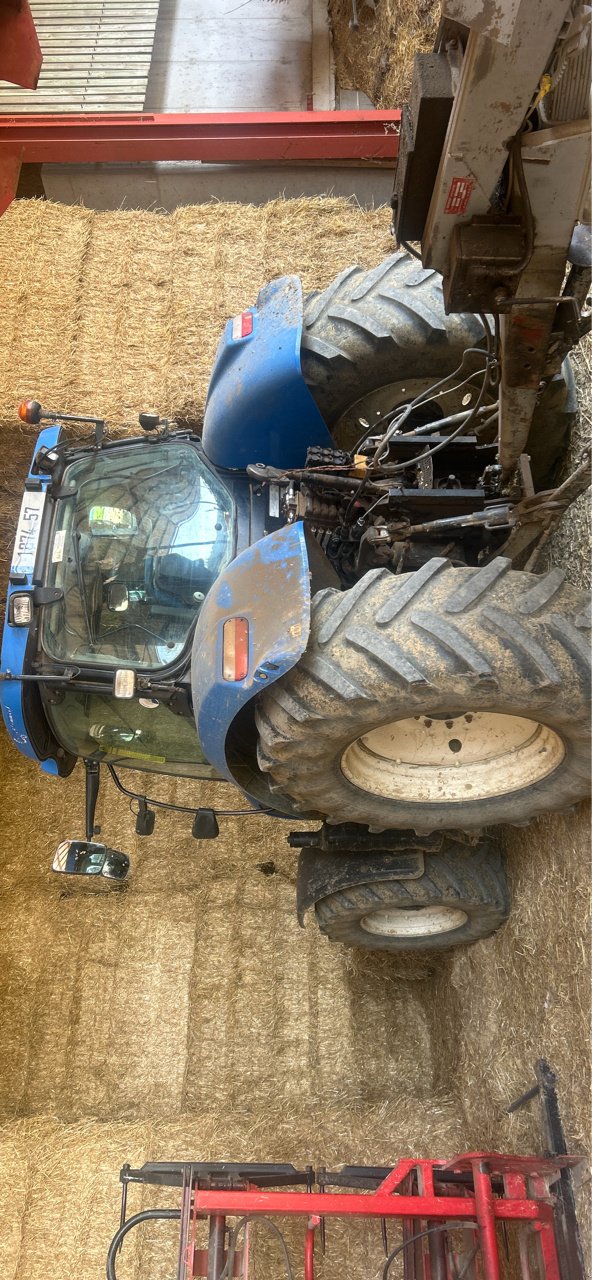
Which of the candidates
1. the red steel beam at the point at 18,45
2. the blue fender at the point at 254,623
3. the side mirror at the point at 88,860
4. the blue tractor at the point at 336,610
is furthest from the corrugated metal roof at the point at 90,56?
the side mirror at the point at 88,860

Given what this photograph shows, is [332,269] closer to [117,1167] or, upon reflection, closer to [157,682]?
[157,682]

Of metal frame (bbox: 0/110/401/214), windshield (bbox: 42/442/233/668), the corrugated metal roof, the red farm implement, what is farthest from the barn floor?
the corrugated metal roof

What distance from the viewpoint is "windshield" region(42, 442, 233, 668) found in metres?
2.96

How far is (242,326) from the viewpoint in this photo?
10.8 ft

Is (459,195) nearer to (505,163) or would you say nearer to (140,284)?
(505,163)

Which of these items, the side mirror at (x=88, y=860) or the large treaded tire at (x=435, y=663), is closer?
the large treaded tire at (x=435, y=663)

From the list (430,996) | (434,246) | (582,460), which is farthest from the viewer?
(430,996)

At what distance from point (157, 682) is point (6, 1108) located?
9.06 feet

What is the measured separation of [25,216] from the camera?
5.18 meters

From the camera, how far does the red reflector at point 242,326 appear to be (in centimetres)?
325

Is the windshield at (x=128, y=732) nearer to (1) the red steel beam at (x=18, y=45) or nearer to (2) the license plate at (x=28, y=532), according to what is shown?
(2) the license plate at (x=28, y=532)

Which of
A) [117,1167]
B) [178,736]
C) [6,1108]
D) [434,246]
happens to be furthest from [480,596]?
[6,1108]

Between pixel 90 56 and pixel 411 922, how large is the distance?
21.6 feet

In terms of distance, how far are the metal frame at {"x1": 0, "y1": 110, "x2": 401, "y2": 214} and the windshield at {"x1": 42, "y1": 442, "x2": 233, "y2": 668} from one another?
11.4 ft
